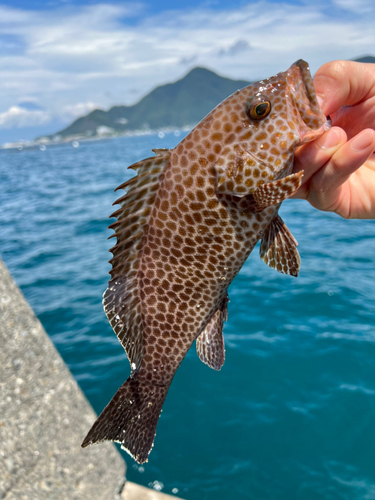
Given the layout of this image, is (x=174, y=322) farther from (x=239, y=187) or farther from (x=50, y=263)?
(x=50, y=263)

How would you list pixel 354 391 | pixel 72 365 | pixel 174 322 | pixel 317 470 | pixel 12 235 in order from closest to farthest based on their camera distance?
pixel 174 322
pixel 317 470
pixel 354 391
pixel 72 365
pixel 12 235

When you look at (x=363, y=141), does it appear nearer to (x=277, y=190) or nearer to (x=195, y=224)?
(x=277, y=190)

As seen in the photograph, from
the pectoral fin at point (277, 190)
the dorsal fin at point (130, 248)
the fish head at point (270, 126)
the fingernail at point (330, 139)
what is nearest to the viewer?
the pectoral fin at point (277, 190)

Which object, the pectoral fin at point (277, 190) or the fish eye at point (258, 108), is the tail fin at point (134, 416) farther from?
the fish eye at point (258, 108)

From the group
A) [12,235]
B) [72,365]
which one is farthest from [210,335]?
[12,235]

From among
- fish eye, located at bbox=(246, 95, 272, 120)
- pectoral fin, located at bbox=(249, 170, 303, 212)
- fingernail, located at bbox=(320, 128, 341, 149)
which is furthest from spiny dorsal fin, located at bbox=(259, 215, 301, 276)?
fish eye, located at bbox=(246, 95, 272, 120)

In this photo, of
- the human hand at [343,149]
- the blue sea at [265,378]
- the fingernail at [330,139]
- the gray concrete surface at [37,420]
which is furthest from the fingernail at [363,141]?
the blue sea at [265,378]

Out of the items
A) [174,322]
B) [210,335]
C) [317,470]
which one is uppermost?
[174,322]

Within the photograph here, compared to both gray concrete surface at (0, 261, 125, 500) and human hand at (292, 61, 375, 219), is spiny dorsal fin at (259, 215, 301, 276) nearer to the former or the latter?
human hand at (292, 61, 375, 219)
